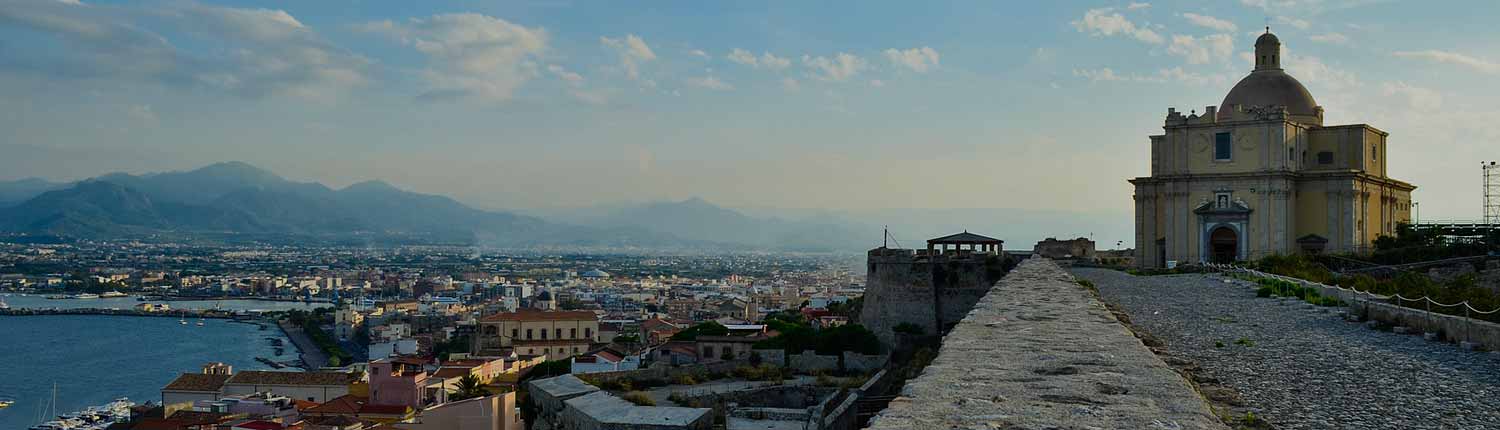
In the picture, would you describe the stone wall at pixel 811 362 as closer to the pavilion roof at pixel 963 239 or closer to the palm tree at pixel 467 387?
the pavilion roof at pixel 963 239

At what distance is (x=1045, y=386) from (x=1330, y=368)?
324cm

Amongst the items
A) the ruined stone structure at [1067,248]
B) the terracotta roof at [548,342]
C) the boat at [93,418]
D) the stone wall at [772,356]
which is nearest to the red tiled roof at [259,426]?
the stone wall at [772,356]

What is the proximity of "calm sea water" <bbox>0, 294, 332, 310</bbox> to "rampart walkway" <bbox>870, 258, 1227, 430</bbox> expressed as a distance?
357ft

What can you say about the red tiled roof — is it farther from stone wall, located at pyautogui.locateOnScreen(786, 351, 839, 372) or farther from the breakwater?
the breakwater

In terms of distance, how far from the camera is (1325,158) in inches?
1141

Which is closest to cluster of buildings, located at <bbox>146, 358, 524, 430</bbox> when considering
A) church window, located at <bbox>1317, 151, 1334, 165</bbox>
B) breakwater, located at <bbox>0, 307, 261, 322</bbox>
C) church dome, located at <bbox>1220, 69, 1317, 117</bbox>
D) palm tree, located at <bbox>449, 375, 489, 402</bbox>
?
palm tree, located at <bbox>449, 375, 489, 402</bbox>

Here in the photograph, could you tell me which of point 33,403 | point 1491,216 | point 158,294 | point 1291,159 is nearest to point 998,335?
point 1291,159

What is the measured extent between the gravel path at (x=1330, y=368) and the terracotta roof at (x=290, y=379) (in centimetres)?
3151

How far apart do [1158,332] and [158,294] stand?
440 ft

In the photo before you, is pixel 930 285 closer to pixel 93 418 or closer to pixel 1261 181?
pixel 1261 181

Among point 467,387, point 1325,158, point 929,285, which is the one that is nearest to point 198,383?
point 467,387

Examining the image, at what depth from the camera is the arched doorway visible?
28.4 meters

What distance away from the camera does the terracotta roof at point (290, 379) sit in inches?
1443

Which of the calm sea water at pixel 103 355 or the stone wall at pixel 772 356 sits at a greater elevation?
the stone wall at pixel 772 356
